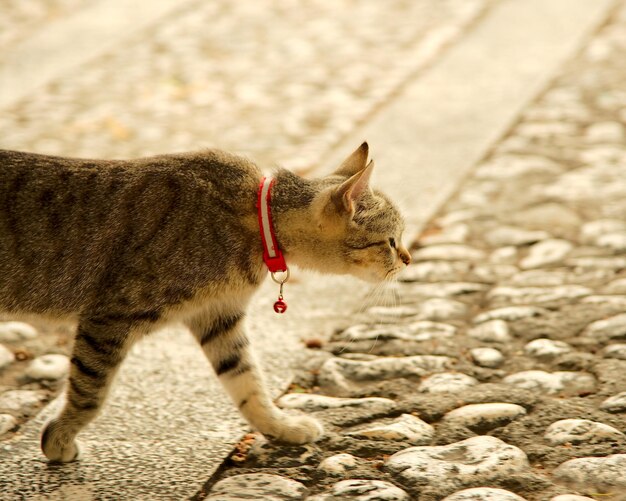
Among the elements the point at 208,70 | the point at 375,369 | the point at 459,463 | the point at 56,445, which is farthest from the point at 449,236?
the point at 208,70

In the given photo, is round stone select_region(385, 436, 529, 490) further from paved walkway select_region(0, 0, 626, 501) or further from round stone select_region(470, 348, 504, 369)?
round stone select_region(470, 348, 504, 369)

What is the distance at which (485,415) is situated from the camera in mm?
3854

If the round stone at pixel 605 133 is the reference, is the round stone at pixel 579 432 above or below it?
above

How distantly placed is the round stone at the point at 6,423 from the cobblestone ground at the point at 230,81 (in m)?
0.56

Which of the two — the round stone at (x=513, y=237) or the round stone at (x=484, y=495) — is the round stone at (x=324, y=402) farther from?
the round stone at (x=513, y=237)

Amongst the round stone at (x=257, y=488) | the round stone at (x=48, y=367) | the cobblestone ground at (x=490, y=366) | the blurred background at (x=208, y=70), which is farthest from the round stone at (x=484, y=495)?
the blurred background at (x=208, y=70)

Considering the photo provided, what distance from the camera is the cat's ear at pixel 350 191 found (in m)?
3.74

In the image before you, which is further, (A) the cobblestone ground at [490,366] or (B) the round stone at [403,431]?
(B) the round stone at [403,431]

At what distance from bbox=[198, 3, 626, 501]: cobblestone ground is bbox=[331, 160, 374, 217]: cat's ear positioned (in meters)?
0.85

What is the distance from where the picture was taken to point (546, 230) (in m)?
5.78

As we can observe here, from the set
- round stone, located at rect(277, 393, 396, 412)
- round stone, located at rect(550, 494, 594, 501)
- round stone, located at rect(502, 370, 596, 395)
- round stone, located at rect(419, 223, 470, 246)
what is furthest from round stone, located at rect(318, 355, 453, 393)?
round stone, located at rect(419, 223, 470, 246)

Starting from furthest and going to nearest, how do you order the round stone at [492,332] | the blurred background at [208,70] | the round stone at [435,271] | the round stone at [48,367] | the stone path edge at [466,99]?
the blurred background at [208,70], the stone path edge at [466,99], the round stone at [435,271], the round stone at [492,332], the round stone at [48,367]

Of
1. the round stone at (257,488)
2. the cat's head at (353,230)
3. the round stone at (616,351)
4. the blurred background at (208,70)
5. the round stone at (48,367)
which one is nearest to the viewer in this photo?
the round stone at (257,488)

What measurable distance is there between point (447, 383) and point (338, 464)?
806 mm
